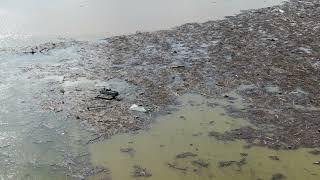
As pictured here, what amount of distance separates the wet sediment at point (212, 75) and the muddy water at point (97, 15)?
807 millimetres

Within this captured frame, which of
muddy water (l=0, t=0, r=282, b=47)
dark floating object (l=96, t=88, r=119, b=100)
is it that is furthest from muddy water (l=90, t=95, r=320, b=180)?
muddy water (l=0, t=0, r=282, b=47)

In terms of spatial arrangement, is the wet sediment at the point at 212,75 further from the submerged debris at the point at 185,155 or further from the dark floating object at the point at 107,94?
the submerged debris at the point at 185,155

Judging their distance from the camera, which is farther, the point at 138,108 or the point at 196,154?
the point at 138,108

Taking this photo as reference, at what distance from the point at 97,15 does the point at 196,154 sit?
26.3 feet

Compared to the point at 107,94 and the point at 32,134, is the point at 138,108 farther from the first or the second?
the point at 32,134

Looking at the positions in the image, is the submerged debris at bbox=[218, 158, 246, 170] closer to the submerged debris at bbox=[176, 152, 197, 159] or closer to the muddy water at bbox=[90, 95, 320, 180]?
the muddy water at bbox=[90, 95, 320, 180]

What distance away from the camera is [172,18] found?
14.5 meters

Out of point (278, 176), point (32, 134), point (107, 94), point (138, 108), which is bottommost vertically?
point (278, 176)

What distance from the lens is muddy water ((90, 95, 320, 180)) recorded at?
285 inches

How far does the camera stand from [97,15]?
47.7ft

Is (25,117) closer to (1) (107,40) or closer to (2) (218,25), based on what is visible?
(1) (107,40)

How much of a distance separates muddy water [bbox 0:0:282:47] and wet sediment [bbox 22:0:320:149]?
807 mm

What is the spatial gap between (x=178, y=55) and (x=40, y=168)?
5.26m

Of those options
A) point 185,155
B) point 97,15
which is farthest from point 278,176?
point 97,15
